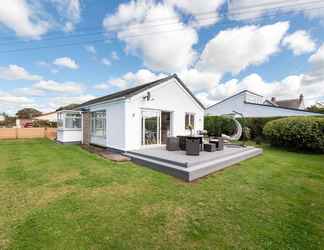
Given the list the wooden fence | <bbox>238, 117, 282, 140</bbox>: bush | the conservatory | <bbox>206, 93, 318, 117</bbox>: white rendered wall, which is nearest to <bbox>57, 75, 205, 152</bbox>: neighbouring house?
the conservatory

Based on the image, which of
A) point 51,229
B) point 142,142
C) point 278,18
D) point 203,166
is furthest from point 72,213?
point 278,18

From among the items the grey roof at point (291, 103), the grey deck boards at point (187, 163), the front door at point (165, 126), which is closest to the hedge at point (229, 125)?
the front door at point (165, 126)

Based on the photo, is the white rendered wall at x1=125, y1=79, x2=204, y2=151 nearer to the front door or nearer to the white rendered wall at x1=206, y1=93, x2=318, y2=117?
the front door

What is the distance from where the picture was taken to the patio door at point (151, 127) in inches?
382

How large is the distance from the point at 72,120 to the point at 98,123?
3782 mm

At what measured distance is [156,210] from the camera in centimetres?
364

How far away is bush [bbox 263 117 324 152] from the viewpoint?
10.2 meters

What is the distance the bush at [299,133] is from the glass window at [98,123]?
11.9 meters

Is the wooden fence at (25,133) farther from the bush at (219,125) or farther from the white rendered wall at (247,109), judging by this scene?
the white rendered wall at (247,109)

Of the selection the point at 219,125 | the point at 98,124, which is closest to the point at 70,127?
the point at 98,124

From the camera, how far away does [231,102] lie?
2342cm

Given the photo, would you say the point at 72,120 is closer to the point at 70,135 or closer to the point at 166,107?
the point at 70,135

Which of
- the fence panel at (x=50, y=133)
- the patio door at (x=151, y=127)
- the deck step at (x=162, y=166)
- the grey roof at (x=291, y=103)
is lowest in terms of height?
the deck step at (x=162, y=166)

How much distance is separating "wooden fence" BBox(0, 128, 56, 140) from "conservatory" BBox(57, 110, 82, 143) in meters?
6.11
